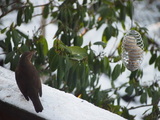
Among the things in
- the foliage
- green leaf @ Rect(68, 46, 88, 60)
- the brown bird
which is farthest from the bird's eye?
the brown bird

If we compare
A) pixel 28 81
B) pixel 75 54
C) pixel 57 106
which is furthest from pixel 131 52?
pixel 57 106

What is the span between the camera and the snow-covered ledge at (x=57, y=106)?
1.58m

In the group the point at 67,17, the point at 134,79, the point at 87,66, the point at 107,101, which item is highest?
the point at 67,17

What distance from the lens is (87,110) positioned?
1.69 meters

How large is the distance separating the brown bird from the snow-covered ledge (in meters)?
0.04

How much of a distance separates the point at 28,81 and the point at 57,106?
508 millimetres

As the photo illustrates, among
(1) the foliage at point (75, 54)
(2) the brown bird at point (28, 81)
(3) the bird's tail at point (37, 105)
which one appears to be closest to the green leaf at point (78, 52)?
(1) the foliage at point (75, 54)

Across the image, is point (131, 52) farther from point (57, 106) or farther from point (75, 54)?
point (57, 106)

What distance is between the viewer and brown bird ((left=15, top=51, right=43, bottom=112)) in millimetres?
1853

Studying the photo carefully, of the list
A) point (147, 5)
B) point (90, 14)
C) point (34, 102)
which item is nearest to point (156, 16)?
point (147, 5)

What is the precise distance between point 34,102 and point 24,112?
91mm

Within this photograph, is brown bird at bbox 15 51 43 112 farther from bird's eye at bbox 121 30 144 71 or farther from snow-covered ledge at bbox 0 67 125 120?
bird's eye at bbox 121 30 144 71

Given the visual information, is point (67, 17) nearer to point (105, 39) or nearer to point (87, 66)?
point (105, 39)

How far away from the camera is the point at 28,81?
2.12 meters
